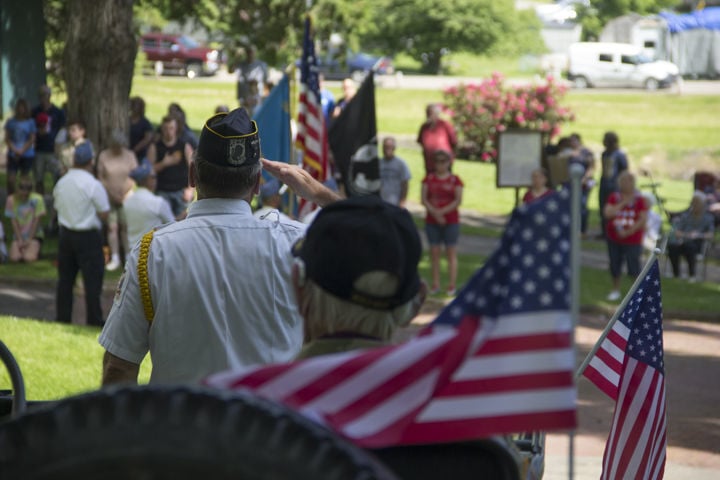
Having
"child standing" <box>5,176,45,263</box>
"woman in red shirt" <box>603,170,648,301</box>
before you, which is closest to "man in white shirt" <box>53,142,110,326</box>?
"child standing" <box>5,176,45,263</box>

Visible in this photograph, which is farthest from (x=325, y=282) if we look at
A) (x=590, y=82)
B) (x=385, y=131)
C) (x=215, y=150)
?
(x=590, y=82)

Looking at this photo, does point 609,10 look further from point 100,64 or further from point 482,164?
point 100,64

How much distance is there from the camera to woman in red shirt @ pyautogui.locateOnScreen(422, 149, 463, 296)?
46.5 feet

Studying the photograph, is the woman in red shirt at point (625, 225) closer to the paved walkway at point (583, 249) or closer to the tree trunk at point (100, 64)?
the paved walkway at point (583, 249)

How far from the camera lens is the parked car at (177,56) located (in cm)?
4716

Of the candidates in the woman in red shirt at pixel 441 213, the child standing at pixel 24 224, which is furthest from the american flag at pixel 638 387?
the child standing at pixel 24 224

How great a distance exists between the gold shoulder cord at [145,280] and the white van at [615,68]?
46771 mm

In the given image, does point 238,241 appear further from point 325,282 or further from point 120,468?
point 120,468

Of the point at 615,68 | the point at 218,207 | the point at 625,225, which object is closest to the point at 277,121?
the point at 625,225

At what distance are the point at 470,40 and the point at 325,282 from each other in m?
60.5

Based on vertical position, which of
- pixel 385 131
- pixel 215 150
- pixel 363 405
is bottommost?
pixel 385 131

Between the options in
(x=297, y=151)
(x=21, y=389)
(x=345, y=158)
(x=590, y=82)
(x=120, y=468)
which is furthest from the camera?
(x=590, y=82)

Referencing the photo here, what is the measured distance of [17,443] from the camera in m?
1.75

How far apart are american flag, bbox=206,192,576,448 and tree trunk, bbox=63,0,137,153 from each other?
1388 cm
